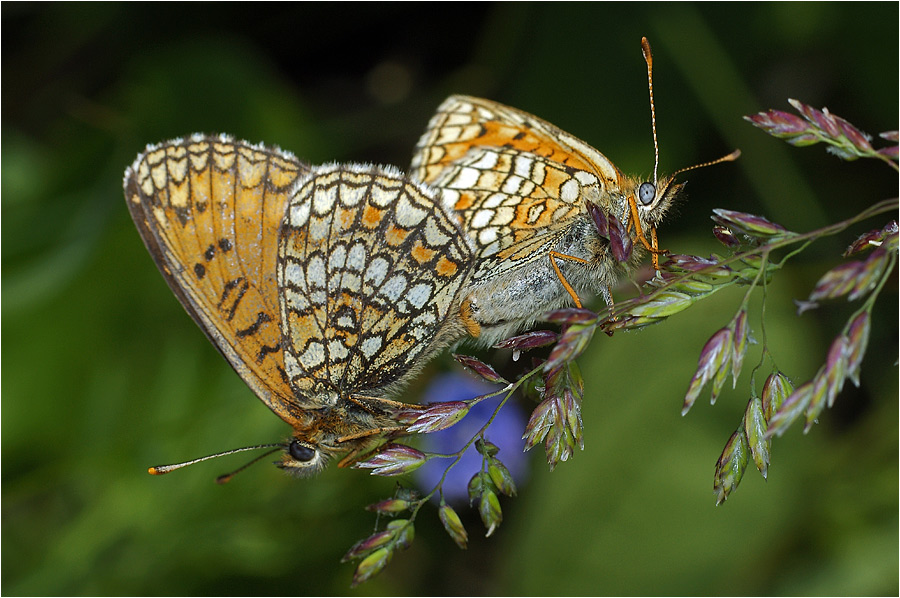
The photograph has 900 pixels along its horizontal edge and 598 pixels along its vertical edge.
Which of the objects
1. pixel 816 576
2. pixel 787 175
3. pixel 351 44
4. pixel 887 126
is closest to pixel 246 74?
pixel 351 44

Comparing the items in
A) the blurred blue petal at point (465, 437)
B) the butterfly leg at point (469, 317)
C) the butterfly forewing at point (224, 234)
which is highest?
the butterfly forewing at point (224, 234)

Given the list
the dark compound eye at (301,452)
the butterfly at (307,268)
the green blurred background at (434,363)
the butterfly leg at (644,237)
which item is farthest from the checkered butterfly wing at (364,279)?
the green blurred background at (434,363)

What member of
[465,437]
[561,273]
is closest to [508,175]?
[561,273]

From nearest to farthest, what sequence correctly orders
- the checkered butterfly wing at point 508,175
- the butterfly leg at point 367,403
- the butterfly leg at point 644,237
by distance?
1. the butterfly leg at point 644,237
2. the butterfly leg at point 367,403
3. the checkered butterfly wing at point 508,175

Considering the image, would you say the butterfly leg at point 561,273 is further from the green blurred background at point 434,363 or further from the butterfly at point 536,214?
the green blurred background at point 434,363

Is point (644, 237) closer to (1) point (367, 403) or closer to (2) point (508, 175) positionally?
(2) point (508, 175)
